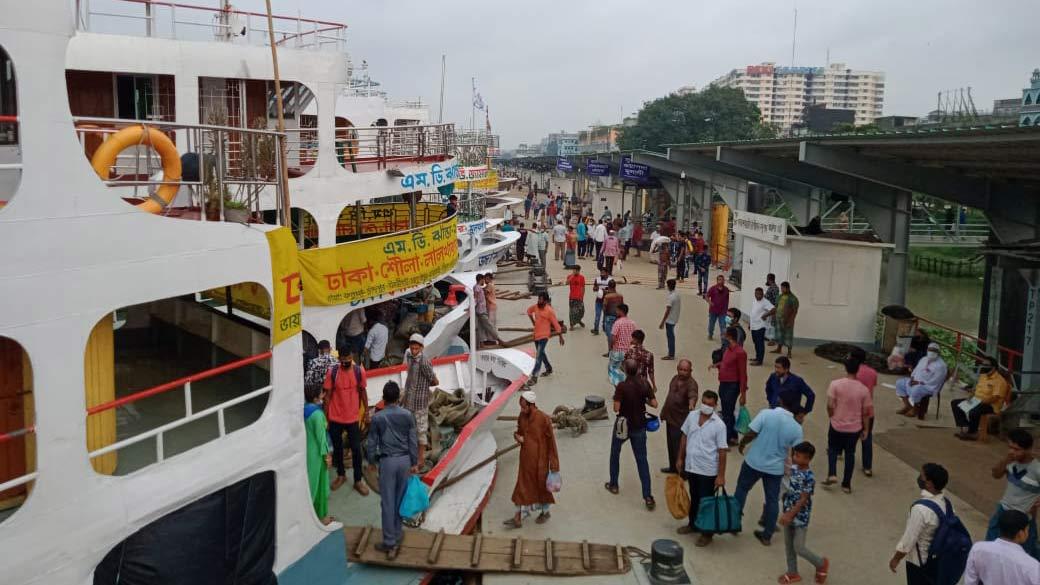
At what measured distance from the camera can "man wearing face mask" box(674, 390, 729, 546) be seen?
24.5 feet

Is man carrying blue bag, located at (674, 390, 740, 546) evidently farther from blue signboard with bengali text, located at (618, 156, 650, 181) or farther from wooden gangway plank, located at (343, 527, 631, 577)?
blue signboard with bengali text, located at (618, 156, 650, 181)

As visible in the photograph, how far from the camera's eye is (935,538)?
5871 mm

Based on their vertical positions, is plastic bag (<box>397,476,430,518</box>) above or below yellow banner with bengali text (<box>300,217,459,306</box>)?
below

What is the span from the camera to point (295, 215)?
13.8m

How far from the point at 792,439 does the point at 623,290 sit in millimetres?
15476

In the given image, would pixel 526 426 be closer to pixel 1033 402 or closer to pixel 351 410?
pixel 351 410

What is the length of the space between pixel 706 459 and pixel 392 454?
9.32 ft

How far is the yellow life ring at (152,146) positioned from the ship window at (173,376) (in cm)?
85

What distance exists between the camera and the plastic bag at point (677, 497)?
785cm

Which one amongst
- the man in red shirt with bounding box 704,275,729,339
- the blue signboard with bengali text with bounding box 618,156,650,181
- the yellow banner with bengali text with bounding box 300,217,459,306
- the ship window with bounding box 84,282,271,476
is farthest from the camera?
the blue signboard with bengali text with bounding box 618,156,650,181

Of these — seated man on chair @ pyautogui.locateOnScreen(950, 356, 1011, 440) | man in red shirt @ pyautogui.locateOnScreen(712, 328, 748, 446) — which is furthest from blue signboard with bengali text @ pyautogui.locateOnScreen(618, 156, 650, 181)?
man in red shirt @ pyautogui.locateOnScreen(712, 328, 748, 446)

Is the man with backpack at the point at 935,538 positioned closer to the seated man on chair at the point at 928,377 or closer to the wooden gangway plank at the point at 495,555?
the wooden gangway plank at the point at 495,555

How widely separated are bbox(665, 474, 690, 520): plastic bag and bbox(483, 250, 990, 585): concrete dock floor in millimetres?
319

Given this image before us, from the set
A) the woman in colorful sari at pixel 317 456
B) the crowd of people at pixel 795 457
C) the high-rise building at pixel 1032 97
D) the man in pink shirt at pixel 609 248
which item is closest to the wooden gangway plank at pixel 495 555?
the woman in colorful sari at pixel 317 456
